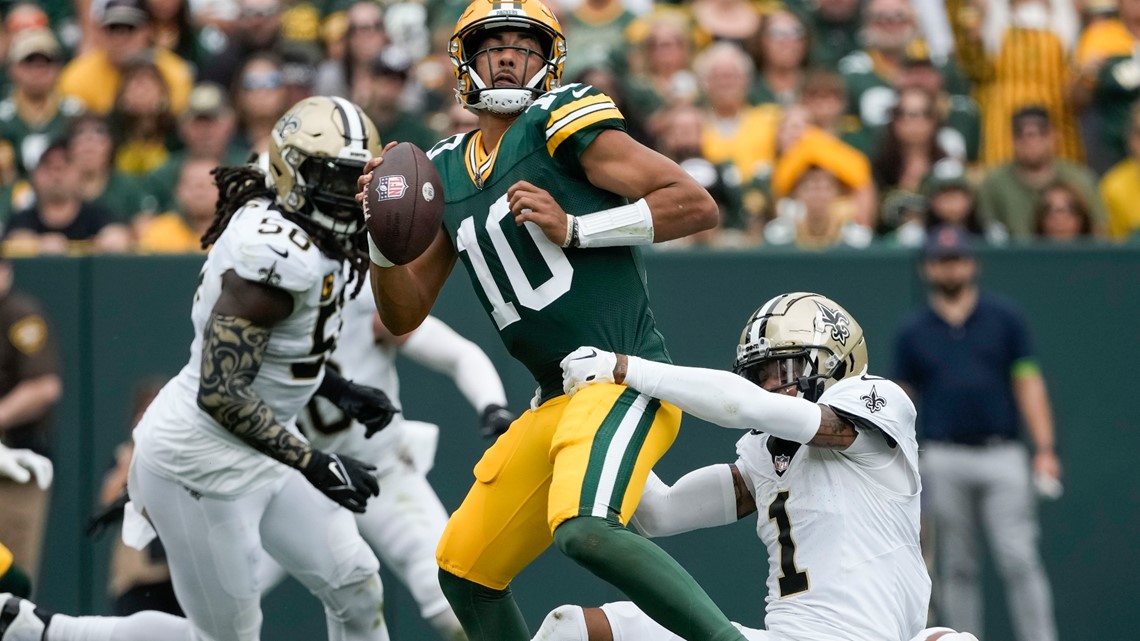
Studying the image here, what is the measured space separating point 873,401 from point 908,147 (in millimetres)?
4923

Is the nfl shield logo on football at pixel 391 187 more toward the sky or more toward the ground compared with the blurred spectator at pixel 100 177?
more toward the ground

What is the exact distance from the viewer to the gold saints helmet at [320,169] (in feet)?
18.9

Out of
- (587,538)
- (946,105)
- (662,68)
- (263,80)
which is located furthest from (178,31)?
(587,538)

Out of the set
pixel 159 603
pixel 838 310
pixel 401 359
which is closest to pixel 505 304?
pixel 838 310

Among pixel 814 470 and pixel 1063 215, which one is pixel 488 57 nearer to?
pixel 814 470

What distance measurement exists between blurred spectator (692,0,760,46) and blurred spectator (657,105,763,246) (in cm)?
118

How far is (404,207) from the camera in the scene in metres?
5.00

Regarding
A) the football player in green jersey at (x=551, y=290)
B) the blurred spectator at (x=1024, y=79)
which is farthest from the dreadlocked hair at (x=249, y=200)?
the blurred spectator at (x=1024, y=79)

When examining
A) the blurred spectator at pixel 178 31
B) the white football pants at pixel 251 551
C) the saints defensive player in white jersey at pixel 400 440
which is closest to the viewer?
the white football pants at pixel 251 551

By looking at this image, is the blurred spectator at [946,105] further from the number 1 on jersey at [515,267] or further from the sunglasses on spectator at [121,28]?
the number 1 on jersey at [515,267]

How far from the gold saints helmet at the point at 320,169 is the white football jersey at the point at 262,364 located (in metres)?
0.10

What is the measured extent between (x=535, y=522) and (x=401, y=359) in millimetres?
3880

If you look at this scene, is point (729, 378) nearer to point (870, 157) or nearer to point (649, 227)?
point (649, 227)

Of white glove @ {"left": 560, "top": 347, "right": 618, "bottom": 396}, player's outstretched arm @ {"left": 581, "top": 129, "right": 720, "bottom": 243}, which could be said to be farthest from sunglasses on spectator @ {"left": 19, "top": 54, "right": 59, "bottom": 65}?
white glove @ {"left": 560, "top": 347, "right": 618, "bottom": 396}
